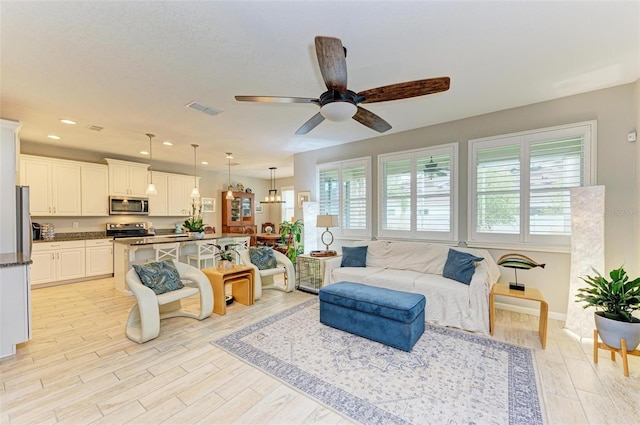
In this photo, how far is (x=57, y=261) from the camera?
4965mm

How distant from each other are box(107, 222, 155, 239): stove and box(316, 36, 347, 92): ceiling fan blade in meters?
6.25

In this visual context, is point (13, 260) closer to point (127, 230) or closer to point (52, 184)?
point (52, 184)

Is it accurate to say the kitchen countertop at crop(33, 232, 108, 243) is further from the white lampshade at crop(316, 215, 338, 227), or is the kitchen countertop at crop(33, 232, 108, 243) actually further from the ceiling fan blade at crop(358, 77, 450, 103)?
the ceiling fan blade at crop(358, 77, 450, 103)

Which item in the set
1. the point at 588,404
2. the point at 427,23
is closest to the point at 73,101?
the point at 427,23

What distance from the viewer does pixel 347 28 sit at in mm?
2012

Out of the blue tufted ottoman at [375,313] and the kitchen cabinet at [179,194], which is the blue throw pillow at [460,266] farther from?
the kitchen cabinet at [179,194]

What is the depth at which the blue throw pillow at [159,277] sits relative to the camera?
3.15 m

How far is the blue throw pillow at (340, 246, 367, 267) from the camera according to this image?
4285mm

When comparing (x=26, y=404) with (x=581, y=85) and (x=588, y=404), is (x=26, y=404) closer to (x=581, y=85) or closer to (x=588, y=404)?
(x=588, y=404)

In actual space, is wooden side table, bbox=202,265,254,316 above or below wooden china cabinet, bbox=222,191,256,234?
below

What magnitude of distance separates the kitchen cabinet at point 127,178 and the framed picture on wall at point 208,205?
183cm

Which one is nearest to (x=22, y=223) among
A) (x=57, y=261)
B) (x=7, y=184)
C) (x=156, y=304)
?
(x=7, y=184)

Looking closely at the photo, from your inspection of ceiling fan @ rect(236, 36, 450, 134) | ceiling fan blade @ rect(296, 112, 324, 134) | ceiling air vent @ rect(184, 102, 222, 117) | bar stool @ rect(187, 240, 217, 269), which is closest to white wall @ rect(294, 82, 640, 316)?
ceiling fan @ rect(236, 36, 450, 134)

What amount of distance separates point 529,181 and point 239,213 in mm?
7584
